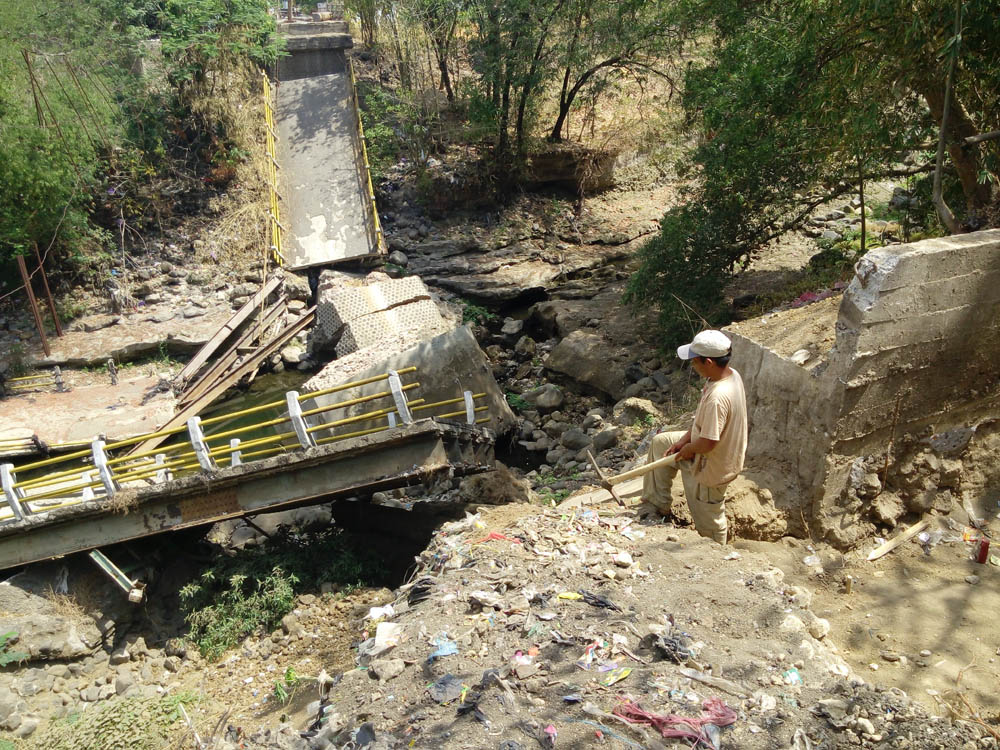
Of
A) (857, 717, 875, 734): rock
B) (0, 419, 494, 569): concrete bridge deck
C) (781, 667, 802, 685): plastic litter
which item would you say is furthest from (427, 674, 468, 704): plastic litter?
(0, 419, 494, 569): concrete bridge deck

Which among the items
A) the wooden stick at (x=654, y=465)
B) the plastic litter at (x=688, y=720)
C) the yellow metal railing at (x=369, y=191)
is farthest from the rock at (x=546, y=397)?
the plastic litter at (x=688, y=720)

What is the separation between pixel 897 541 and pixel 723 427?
1.89 metres

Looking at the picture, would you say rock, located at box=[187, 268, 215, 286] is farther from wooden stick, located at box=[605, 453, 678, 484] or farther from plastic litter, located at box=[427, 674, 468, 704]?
plastic litter, located at box=[427, 674, 468, 704]

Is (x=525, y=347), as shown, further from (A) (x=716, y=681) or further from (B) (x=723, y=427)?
(A) (x=716, y=681)

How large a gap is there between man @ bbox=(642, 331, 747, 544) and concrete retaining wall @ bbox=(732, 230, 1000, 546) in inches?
33.6

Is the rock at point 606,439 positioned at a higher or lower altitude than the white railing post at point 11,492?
lower

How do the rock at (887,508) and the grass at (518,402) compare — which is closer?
the rock at (887,508)

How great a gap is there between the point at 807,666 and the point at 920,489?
2397 mm

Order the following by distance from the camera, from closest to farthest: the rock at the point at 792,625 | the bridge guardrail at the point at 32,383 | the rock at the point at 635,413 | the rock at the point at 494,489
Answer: the rock at the point at 792,625, the rock at the point at 494,489, the rock at the point at 635,413, the bridge guardrail at the point at 32,383

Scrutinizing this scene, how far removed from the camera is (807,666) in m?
3.75

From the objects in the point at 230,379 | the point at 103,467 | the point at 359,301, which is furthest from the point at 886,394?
the point at 230,379

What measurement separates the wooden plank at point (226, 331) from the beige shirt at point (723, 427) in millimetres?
10990

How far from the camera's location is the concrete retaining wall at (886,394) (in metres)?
4.86

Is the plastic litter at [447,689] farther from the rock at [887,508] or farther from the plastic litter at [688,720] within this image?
the rock at [887,508]
